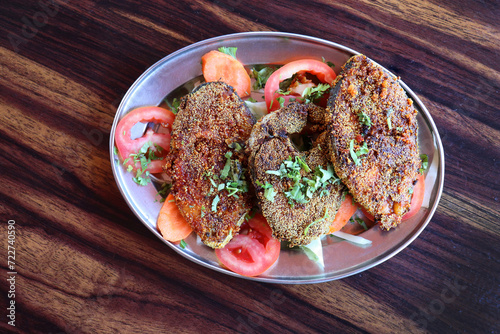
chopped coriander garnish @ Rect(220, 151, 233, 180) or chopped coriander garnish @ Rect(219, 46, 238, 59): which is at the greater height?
chopped coriander garnish @ Rect(219, 46, 238, 59)

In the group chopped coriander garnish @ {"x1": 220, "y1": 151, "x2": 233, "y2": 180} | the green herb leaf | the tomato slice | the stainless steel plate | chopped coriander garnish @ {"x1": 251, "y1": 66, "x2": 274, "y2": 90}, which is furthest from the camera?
chopped coriander garnish @ {"x1": 251, "y1": 66, "x2": 274, "y2": 90}

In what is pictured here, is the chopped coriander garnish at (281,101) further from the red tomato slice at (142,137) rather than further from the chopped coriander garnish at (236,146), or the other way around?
the red tomato slice at (142,137)

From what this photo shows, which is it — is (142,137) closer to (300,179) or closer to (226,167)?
(226,167)

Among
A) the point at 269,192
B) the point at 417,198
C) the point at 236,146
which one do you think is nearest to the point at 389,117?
the point at 417,198

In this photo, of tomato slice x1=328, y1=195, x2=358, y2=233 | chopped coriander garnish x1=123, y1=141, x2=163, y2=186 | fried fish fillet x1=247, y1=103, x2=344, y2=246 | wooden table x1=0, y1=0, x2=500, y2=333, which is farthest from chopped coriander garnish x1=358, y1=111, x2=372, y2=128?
chopped coriander garnish x1=123, y1=141, x2=163, y2=186

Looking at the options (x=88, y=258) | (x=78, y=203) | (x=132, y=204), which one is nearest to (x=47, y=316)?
(x=88, y=258)

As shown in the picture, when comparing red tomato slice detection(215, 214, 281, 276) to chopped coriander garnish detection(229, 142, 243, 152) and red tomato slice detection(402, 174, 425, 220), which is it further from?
red tomato slice detection(402, 174, 425, 220)

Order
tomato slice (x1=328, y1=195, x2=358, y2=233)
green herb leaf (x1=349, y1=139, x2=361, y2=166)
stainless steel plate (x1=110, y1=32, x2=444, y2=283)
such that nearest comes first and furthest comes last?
green herb leaf (x1=349, y1=139, x2=361, y2=166) → tomato slice (x1=328, y1=195, x2=358, y2=233) → stainless steel plate (x1=110, y1=32, x2=444, y2=283)
